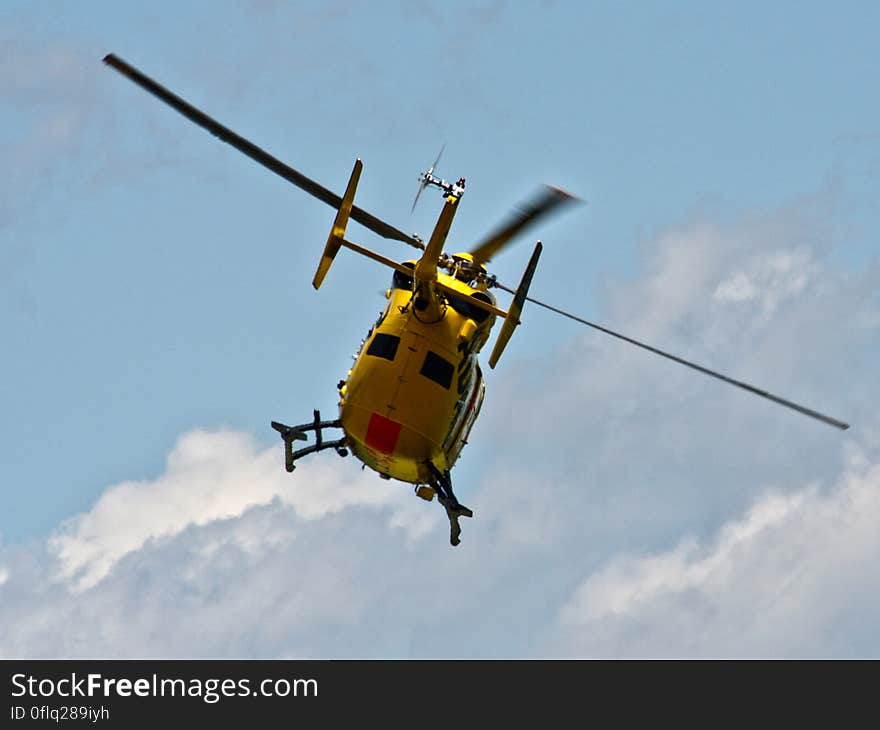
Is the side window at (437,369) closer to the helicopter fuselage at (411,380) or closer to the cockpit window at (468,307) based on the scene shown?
the helicopter fuselage at (411,380)

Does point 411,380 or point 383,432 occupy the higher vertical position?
point 411,380

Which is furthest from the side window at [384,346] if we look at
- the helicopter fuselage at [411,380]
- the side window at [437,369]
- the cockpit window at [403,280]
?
the cockpit window at [403,280]

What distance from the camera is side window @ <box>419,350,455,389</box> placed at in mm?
42219

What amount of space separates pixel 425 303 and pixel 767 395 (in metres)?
9.28

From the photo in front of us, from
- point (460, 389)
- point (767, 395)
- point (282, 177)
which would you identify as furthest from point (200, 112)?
point (767, 395)

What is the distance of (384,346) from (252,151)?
6.07m

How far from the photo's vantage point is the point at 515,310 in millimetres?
41406

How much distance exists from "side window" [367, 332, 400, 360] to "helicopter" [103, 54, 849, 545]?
0.08ft

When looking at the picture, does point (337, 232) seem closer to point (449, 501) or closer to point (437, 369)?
point (437, 369)

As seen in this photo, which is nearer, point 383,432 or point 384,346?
point 383,432

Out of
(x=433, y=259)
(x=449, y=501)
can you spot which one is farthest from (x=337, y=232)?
(x=449, y=501)

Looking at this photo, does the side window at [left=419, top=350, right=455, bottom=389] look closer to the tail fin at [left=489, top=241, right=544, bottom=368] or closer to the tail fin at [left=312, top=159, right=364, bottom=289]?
the tail fin at [left=489, top=241, right=544, bottom=368]

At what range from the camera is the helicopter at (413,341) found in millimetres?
41219

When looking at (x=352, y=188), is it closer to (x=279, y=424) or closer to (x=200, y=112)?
(x=200, y=112)
